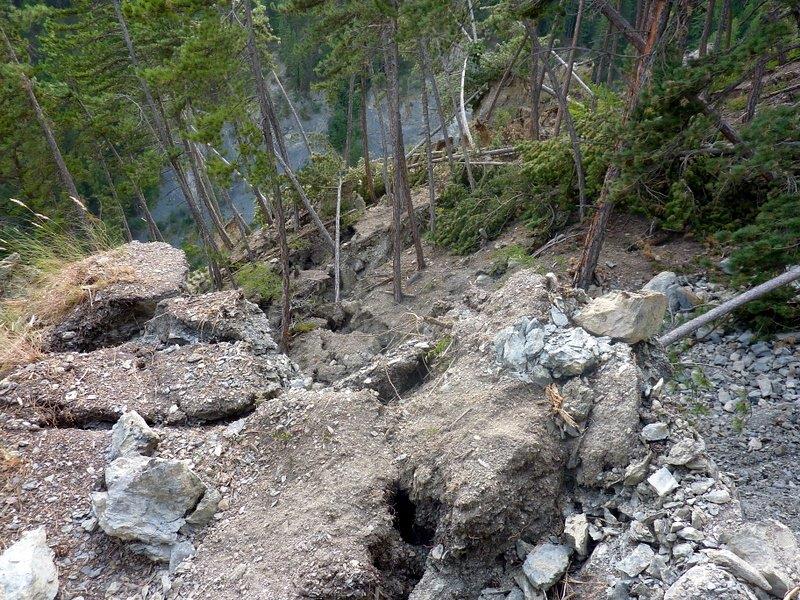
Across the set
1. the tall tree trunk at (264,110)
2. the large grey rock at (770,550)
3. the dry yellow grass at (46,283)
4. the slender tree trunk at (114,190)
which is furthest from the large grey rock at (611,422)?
the slender tree trunk at (114,190)

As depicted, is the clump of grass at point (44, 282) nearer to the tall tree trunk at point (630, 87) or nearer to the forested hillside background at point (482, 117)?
the forested hillside background at point (482, 117)

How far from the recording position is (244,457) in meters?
3.76

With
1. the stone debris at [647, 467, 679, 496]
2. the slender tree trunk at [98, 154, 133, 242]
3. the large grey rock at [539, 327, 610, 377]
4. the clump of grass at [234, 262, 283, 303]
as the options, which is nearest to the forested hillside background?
the slender tree trunk at [98, 154, 133, 242]

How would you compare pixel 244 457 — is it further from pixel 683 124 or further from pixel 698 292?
pixel 698 292

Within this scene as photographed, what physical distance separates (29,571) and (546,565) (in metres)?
2.63

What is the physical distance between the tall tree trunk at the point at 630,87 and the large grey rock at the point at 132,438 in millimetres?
4490

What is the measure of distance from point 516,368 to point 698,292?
3.92 m

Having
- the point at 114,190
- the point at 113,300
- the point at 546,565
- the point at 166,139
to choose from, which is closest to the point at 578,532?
the point at 546,565

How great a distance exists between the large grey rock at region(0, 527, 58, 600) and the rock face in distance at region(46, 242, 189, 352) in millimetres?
2402

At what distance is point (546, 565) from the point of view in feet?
9.33

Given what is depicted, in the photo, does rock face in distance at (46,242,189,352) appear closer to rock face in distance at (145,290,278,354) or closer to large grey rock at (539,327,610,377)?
rock face in distance at (145,290,278,354)

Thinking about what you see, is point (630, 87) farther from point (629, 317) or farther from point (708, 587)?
point (708, 587)

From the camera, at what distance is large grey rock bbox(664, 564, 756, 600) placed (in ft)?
7.50

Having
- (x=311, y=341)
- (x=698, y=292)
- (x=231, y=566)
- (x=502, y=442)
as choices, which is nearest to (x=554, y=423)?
(x=502, y=442)
